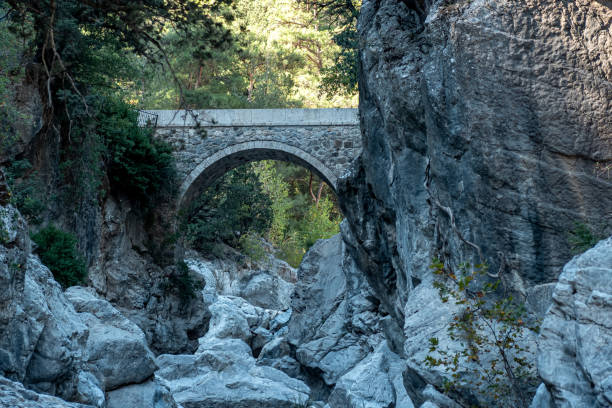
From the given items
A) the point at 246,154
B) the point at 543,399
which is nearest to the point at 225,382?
the point at 543,399

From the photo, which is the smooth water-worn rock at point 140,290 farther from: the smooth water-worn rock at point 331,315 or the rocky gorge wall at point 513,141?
the rocky gorge wall at point 513,141

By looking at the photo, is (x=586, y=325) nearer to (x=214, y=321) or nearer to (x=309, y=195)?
(x=214, y=321)

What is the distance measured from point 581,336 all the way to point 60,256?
28.1ft

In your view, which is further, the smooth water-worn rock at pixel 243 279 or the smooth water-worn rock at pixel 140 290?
the smooth water-worn rock at pixel 243 279

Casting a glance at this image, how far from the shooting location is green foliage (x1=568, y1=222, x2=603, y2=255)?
165 inches

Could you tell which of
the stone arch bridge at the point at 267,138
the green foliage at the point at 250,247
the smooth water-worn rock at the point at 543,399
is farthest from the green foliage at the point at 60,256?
the green foliage at the point at 250,247

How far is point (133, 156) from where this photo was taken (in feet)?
45.6

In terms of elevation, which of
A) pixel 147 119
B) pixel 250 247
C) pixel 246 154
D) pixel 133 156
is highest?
pixel 147 119

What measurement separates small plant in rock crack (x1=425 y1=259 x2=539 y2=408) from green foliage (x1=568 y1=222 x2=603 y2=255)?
1.80 feet

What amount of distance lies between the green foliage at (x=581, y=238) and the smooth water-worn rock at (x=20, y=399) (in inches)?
133

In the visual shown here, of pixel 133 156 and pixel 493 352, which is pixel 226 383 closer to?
pixel 493 352

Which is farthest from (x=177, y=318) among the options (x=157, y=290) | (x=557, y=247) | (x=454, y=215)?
(x=557, y=247)

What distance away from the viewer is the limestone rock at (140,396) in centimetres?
566

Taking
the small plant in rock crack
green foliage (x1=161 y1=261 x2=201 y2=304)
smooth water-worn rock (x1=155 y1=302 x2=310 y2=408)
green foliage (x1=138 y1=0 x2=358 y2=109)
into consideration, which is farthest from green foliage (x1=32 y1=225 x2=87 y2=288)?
green foliage (x1=138 y1=0 x2=358 y2=109)
